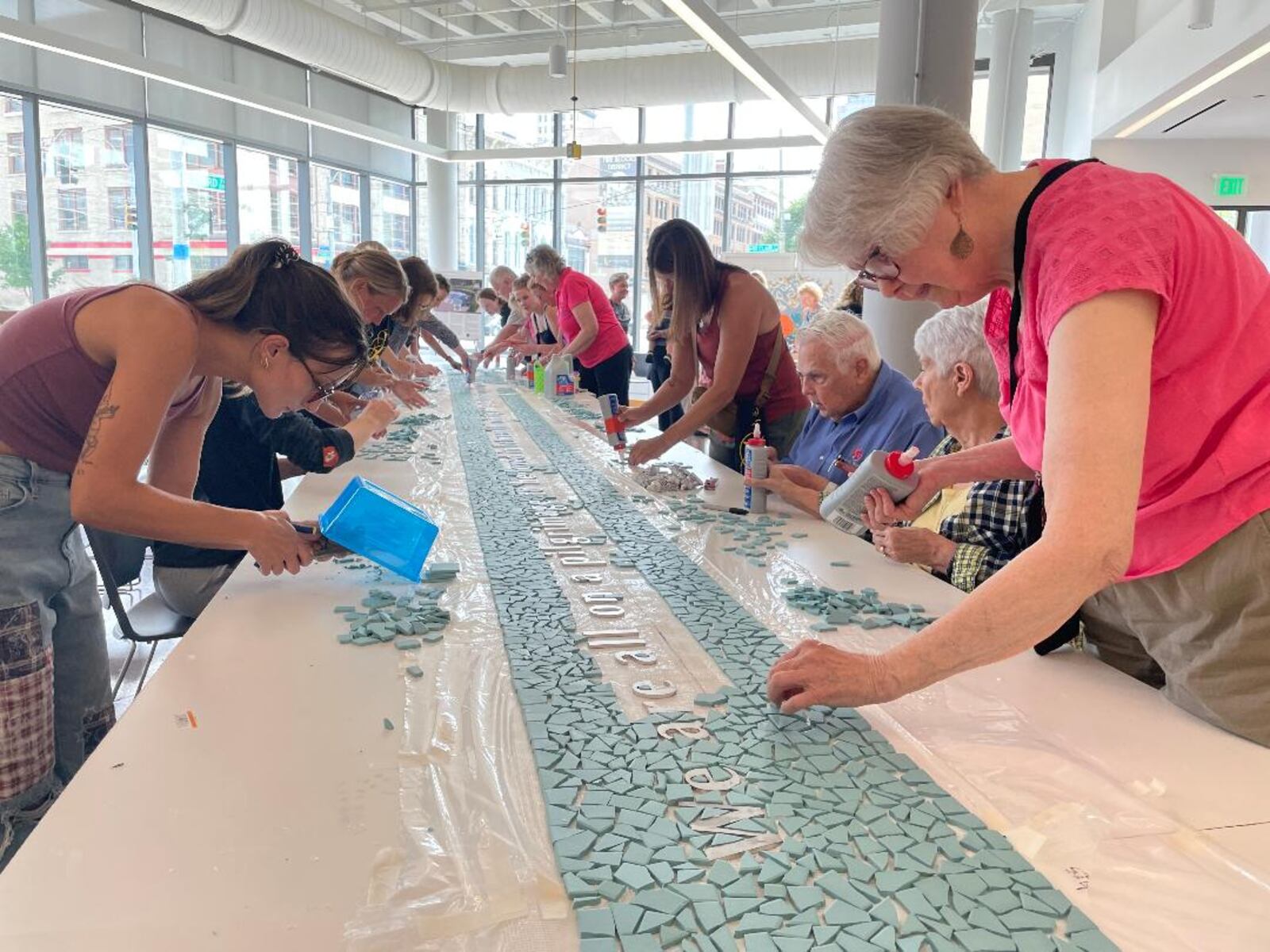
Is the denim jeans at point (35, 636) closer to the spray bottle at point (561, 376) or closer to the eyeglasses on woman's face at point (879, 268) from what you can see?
the eyeglasses on woman's face at point (879, 268)

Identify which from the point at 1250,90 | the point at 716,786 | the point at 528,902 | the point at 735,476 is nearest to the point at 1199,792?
the point at 716,786

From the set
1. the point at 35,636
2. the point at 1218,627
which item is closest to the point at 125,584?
the point at 35,636

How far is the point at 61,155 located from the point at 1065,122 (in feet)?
30.3

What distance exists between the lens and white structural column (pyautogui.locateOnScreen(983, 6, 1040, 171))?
26.0 ft

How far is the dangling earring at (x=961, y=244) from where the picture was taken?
3.67 feet

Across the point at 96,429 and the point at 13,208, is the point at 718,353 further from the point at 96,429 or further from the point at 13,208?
the point at 13,208

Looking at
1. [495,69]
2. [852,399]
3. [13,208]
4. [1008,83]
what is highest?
[495,69]

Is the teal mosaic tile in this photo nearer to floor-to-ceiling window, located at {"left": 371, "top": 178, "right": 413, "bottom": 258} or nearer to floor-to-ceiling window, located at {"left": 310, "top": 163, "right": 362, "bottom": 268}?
floor-to-ceiling window, located at {"left": 310, "top": 163, "right": 362, "bottom": 268}

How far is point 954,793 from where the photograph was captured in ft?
3.32

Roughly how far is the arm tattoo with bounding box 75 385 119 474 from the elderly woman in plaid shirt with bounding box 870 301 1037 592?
132 centimetres

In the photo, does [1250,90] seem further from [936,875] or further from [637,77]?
[936,875]

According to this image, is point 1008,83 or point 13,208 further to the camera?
point 1008,83

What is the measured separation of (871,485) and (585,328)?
351 cm

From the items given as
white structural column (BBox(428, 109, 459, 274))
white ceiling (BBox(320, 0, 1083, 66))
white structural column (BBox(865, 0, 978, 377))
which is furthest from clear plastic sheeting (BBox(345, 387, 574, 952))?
white structural column (BBox(428, 109, 459, 274))
